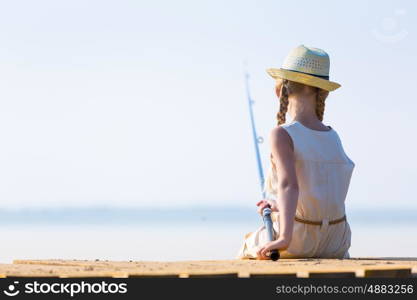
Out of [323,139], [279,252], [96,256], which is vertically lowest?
Result: [279,252]

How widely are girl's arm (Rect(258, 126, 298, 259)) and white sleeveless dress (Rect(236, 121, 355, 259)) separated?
0.32 feet

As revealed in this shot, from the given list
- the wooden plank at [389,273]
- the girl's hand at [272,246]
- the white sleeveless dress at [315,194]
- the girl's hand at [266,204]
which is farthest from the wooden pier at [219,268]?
the girl's hand at [266,204]

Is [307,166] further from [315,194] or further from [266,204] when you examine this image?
[266,204]

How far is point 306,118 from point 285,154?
17.1 inches

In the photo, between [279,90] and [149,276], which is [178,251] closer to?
[279,90]

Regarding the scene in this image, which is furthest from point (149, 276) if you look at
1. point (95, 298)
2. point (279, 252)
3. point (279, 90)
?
point (279, 90)

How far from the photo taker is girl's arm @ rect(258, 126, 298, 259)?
28.3 feet

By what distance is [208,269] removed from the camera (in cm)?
779

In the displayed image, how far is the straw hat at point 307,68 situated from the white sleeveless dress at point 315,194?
1.04ft

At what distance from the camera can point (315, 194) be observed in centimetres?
893

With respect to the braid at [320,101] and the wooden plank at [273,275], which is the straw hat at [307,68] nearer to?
the braid at [320,101]

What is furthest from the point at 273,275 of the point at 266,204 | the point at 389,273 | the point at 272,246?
the point at 266,204

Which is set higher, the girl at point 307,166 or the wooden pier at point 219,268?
A: the girl at point 307,166

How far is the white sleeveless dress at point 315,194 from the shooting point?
350 inches
